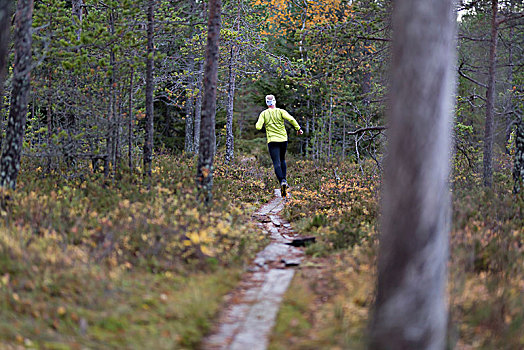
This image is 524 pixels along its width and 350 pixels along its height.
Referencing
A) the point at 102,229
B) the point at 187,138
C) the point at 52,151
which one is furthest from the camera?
the point at 187,138

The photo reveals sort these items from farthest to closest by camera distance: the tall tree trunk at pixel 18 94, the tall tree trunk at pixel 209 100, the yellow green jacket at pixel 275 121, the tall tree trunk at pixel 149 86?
the yellow green jacket at pixel 275 121, the tall tree trunk at pixel 149 86, the tall tree trunk at pixel 209 100, the tall tree trunk at pixel 18 94

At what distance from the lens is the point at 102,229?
246 inches

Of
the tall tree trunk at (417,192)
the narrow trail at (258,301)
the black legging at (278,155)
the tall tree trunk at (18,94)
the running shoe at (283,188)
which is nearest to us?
the tall tree trunk at (417,192)

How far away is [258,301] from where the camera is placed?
195 inches

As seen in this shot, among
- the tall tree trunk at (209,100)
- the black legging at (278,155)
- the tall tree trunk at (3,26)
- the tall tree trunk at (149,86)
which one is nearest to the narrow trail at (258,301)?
the tall tree trunk at (209,100)

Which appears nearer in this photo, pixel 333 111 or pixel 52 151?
pixel 52 151

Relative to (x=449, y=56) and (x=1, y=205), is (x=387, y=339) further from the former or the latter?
(x=1, y=205)

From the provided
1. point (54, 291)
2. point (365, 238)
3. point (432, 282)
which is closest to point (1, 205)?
point (54, 291)

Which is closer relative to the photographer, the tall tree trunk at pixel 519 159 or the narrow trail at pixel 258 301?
the narrow trail at pixel 258 301

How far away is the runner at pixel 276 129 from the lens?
37.9 feet

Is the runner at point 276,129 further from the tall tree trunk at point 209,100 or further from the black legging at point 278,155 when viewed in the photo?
the tall tree trunk at point 209,100

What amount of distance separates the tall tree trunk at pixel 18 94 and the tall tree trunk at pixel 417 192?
7.00 meters

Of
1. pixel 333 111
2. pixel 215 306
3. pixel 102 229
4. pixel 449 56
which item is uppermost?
pixel 333 111

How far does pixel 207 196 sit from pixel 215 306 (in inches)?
139
